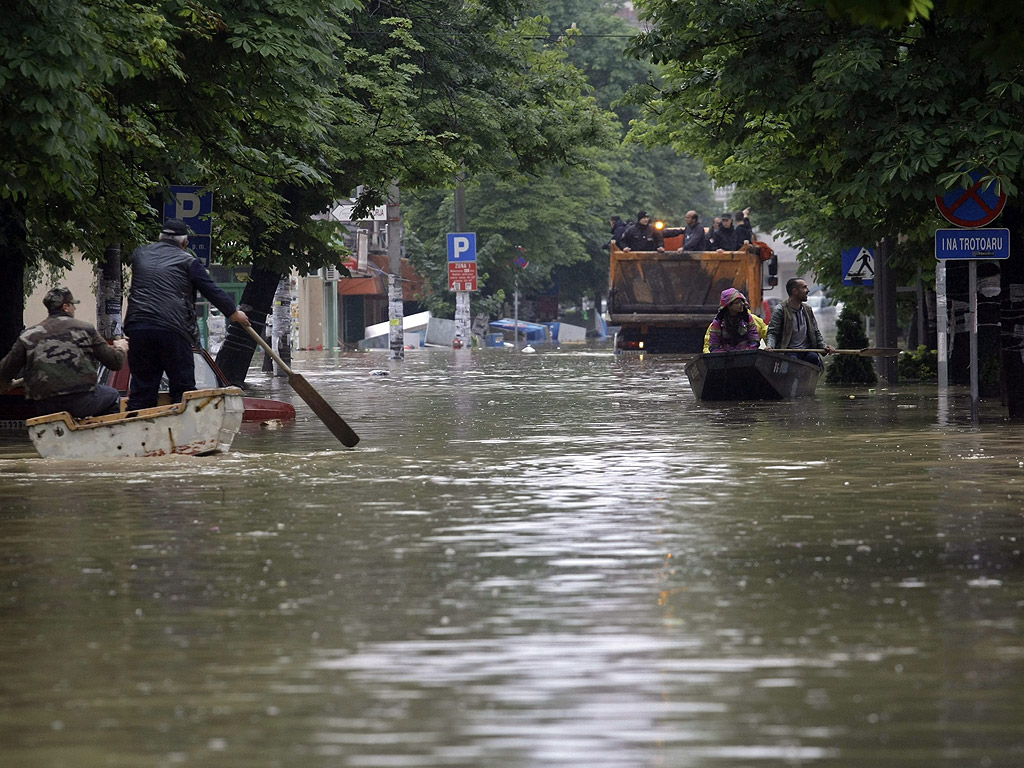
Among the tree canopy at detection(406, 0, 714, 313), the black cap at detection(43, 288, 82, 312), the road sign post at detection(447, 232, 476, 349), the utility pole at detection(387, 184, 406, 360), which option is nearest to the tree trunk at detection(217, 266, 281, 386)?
the black cap at detection(43, 288, 82, 312)

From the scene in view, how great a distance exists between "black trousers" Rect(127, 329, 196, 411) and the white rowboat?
873 mm

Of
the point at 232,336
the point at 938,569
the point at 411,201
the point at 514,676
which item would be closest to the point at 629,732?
→ the point at 514,676

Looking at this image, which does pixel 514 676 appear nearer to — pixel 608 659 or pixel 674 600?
pixel 608 659

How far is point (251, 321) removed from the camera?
33094 mm

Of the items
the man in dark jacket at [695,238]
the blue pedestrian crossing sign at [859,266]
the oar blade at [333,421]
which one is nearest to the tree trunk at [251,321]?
the blue pedestrian crossing sign at [859,266]

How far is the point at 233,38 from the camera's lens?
2058cm

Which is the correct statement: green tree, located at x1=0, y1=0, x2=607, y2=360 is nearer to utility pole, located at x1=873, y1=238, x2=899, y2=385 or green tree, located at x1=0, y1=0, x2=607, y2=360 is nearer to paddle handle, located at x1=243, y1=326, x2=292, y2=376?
paddle handle, located at x1=243, y1=326, x2=292, y2=376

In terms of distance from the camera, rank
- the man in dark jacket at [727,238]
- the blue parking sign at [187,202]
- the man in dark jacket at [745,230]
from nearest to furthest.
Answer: the blue parking sign at [187,202] < the man in dark jacket at [745,230] < the man in dark jacket at [727,238]

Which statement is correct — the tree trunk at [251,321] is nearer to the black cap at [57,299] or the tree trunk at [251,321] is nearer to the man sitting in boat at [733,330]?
the man sitting in boat at [733,330]

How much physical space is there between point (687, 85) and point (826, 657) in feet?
54.9

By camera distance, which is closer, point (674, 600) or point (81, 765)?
point (81, 765)

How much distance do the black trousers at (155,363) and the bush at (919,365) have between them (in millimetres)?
17285

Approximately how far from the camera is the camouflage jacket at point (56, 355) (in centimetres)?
1695

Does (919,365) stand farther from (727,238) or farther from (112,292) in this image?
(727,238)
